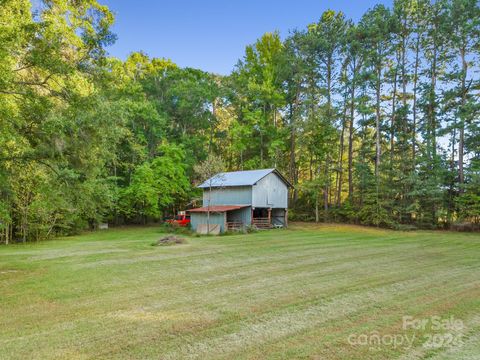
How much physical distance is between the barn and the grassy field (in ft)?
47.3

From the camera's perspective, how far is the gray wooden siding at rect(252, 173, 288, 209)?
25984 millimetres

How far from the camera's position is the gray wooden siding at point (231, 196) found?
84.9ft

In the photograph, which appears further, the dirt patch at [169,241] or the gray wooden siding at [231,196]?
the gray wooden siding at [231,196]

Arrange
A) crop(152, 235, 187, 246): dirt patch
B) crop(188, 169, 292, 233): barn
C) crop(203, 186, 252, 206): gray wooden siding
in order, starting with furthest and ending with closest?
crop(203, 186, 252, 206): gray wooden siding
crop(188, 169, 292, 233): barn
crop(152, 235, 187, 246): dirt patch

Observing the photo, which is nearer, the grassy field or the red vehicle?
the grassy field

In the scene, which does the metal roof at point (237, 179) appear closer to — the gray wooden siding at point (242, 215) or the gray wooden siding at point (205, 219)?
the gray wooden siding at point (242, 215)

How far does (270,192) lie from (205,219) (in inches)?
246

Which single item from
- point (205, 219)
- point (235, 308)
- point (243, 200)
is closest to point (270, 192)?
point (243, 200)

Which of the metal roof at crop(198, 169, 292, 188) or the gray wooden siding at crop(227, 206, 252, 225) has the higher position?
the metal roof at crop(198, 169, 292, 188)

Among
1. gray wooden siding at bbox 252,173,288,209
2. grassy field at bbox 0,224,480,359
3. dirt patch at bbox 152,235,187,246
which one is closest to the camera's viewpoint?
grassy field at bbox 0,224,480,359

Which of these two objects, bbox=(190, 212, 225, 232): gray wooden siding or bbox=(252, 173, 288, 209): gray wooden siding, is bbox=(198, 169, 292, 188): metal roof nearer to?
bbox=(252, 173, 288, 209): gray wooden siding

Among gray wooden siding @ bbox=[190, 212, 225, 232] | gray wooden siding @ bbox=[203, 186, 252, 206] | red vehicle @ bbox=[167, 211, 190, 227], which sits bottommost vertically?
red vehicle @ bbox=[167, 211, 190, 227]

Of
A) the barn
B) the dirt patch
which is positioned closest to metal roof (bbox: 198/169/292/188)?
the barn

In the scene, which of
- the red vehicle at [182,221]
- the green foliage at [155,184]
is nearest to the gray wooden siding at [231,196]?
the red vehicle at [182,221]
